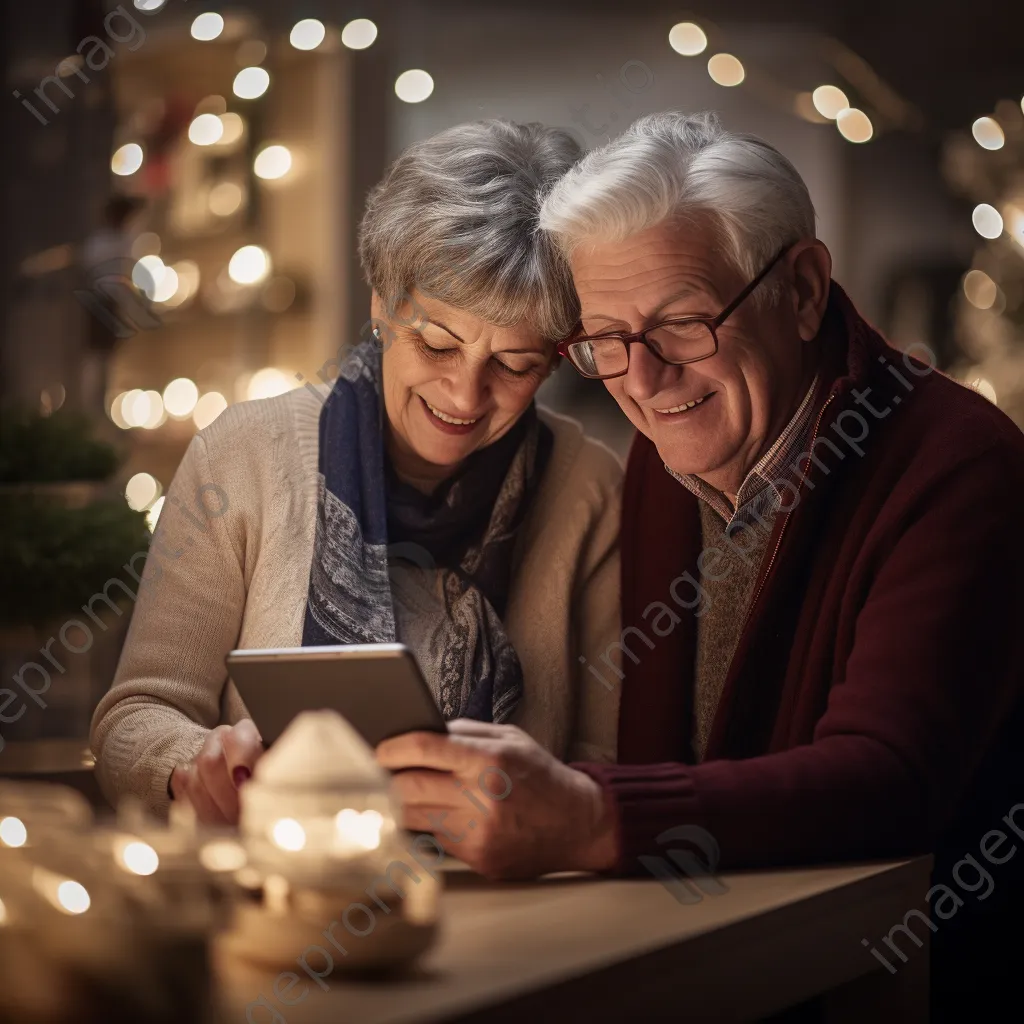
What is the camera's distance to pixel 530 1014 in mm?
856

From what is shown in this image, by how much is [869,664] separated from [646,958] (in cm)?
48

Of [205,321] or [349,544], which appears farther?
[205,321]

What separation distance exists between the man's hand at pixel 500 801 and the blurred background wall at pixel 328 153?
1.06m

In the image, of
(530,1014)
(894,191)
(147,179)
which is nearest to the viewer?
(530,1014)

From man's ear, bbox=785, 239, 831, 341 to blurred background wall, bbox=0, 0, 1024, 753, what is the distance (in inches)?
16.1

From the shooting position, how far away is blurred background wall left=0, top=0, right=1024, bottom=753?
3498 mm

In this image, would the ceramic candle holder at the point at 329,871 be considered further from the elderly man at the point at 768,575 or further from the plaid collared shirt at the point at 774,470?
the plaid collared shirt at the point at 774,470

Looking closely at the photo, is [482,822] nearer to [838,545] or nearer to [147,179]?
[838,545]

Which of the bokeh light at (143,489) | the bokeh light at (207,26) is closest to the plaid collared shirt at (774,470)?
the bokeh light at (143,489)

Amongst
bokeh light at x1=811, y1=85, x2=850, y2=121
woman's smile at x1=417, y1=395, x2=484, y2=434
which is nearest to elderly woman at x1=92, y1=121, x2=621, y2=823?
woman's smile at x1=417, y1=395, x2=484, y2=434

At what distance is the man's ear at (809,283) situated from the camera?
163 centimetres

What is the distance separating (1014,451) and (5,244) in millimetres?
2906

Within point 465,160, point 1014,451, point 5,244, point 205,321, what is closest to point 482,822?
point 1014,451

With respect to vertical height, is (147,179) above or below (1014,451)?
above
